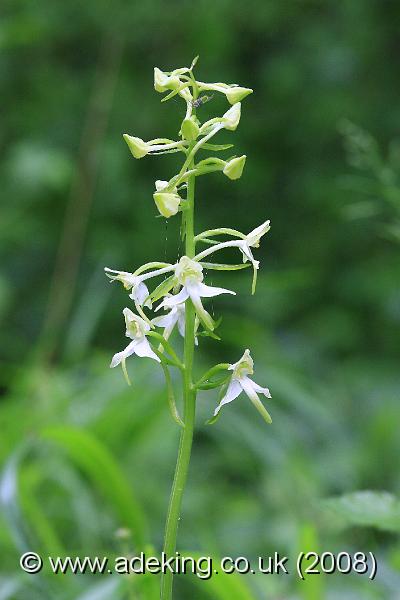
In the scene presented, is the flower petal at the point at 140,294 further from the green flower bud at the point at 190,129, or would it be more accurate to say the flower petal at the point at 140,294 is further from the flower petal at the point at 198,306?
the green flower bud at the point at 190,129

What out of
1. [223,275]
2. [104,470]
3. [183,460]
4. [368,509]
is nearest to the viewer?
[183,460]

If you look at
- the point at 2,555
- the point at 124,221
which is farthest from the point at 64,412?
the point at 124,221

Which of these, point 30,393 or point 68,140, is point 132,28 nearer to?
point 68,140

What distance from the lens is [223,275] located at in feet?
13.2

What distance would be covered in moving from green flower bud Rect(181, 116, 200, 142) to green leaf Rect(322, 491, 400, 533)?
25.6 inches

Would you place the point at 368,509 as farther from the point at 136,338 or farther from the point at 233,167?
the point at 233,167

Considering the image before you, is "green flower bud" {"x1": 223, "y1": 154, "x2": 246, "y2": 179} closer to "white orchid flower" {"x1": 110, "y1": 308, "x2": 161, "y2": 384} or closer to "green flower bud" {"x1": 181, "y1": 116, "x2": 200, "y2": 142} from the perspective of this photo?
"green flower bud" {"x1": 181, "y1": 116, "x2": 200, "y2": 142}

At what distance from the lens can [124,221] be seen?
4.51 metres

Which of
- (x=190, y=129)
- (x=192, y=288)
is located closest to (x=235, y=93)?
(x=190, y=129)

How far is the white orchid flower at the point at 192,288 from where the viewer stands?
1039 millimetres

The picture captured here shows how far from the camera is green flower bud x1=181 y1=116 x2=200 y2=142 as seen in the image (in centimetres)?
106

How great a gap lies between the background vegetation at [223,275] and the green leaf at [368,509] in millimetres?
1178

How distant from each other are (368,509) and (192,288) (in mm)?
578

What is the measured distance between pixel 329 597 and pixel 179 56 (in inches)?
135
